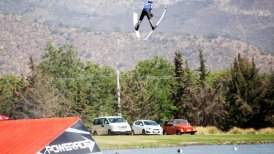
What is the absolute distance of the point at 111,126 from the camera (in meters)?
48.7

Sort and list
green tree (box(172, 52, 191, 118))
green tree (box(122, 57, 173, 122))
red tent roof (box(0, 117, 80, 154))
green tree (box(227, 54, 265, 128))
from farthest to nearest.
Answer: green tree (box(172, 52, 191, 118)) < green tree (box(122, 57, 173, 122)) < green tree (box(227, 54, 265, 128)) < red tent roof (box(0, 117, 80, 154))

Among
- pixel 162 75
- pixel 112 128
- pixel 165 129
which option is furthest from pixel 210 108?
pixel 162 75

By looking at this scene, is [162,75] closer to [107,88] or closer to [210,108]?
[107,88]

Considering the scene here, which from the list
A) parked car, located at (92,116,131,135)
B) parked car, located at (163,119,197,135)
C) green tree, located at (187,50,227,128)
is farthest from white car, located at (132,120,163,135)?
green tree, located at (187,50,227,128)

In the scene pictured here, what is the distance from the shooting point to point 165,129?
52281 millimetres

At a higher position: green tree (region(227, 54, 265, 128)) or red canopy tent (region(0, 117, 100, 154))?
red canopy tent (region(0, 117, 100, 154))

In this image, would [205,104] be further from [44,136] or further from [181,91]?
[44,136]

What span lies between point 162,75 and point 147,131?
70.6 metres

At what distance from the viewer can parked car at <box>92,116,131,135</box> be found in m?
48.5

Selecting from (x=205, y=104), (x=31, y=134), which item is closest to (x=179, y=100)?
Answer: (x=205, y=104)

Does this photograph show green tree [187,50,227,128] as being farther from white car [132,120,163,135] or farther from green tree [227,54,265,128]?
white car [132,120,163,135]

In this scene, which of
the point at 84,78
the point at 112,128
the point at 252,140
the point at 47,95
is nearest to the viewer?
the point at 252,140

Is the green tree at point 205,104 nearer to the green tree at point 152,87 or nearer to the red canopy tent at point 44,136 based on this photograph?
the green tree at point 152,87

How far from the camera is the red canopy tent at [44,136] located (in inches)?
691
